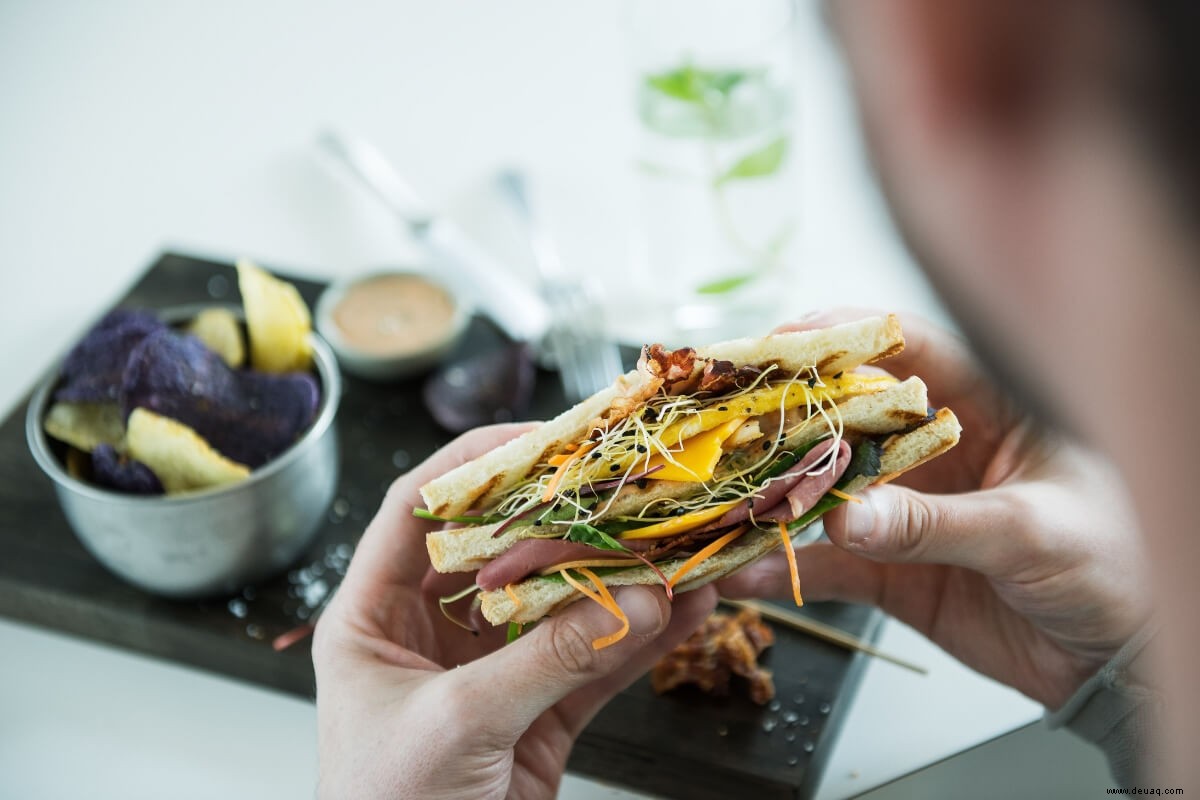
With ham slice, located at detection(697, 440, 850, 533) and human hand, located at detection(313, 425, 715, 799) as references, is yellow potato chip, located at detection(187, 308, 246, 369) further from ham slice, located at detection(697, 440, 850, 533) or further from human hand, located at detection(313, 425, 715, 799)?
ham slice, located at detection(697, 440, 850, 533)

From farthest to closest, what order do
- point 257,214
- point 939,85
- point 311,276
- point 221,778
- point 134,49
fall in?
point 134,49, point 257,214, point 311,276, point 221,778, point 939,85

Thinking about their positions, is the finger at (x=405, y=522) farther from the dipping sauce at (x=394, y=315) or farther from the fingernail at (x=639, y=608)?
the dipping sauce at (x=394, y=315)

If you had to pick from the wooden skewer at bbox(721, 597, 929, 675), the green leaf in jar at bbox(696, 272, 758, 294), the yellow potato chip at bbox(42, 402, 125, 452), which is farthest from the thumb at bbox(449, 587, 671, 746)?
the green leaf in jar at bbox(696, 272, 758, 294)

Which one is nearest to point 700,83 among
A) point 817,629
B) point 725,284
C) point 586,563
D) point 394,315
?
point 725,284

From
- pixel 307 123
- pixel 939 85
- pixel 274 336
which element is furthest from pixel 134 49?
pixel 939 85

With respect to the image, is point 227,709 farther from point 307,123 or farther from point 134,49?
point 134,49

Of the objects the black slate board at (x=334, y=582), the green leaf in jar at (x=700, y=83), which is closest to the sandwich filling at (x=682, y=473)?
the black slate board at (x=334, y=582)
